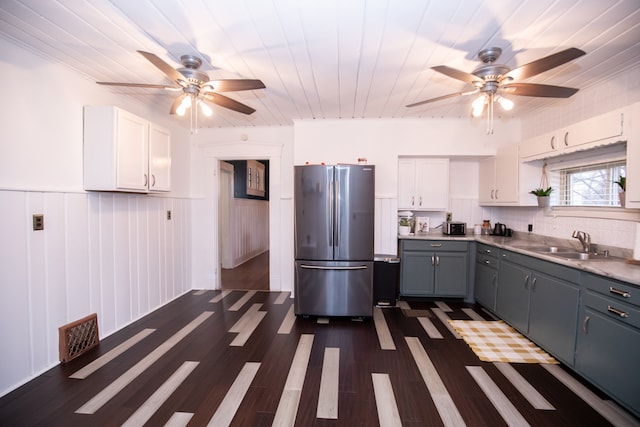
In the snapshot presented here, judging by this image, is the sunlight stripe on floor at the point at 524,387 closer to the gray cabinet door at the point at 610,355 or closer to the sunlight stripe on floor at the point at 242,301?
the gray cabinet door at the point at 610,355

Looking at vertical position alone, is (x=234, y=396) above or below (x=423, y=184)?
below

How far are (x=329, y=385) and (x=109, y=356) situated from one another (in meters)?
1.93

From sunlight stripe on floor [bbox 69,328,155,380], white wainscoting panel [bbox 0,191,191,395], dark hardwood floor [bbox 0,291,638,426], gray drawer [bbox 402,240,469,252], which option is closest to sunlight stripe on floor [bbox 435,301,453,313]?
dark hardwood floor [bbox 0,291,638,426]

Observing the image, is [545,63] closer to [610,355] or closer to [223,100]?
[610,355]

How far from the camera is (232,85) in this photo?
213cm

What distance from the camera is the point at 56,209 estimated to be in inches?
91.7

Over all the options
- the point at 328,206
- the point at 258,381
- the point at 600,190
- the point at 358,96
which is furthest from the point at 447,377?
the point at 358,96

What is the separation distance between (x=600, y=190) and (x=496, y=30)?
206 cm

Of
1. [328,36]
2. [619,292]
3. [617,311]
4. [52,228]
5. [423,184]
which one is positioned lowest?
[617,311]

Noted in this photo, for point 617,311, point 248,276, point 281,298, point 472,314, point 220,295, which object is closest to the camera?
point 617,311

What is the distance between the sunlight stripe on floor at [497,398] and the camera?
177cm

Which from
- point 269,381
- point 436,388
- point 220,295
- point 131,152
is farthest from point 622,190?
point 220,295

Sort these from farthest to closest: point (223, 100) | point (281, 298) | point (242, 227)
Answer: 1. point (242, 227)
2. point (281, 298)
3. point (223, 100)

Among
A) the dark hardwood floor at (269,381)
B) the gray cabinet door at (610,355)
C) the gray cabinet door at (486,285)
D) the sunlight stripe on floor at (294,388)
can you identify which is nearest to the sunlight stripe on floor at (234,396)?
the dark hardwood floor at (269,381)
